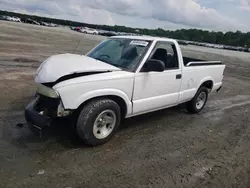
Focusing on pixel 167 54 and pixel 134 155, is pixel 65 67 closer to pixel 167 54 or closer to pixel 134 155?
pixel 134 155

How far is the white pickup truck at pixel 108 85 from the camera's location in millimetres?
4023

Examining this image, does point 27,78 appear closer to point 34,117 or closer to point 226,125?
point 34,117

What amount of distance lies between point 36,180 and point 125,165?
1.31m

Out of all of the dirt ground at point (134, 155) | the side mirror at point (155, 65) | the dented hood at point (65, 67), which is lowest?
the dirt ground at point (134, 155)

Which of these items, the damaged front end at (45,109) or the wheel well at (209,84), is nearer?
the damaged front end at (45,109)

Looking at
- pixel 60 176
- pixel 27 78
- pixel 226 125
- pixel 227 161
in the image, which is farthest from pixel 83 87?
pixel 27 78

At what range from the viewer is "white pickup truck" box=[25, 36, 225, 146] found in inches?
158

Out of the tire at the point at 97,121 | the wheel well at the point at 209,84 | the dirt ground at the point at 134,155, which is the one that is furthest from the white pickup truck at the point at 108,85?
the wheel well at the point at 209,84

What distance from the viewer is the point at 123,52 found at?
5188 mm

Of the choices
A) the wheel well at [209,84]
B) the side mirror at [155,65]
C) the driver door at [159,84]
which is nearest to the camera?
the side mirror at [155,65]

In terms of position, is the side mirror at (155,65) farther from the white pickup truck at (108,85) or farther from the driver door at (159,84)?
the driver door at (159,84)

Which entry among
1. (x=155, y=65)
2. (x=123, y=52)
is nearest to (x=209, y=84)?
(x=155, y=65)

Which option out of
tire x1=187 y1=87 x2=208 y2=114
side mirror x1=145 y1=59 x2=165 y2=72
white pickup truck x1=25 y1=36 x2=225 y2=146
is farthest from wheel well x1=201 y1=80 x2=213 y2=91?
side mirror x1=145 y1=59 x2=165 y2=72

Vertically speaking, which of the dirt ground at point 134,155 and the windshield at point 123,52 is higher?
the windshield at point 123,52
